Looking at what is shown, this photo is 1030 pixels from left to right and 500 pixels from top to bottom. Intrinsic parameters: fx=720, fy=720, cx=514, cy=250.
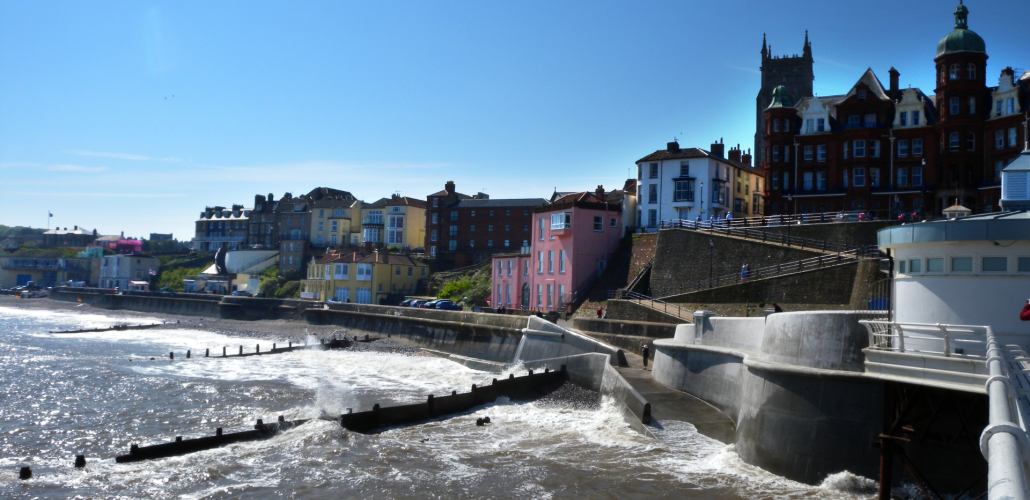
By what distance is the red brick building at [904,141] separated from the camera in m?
40.5

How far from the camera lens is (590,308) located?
42.4m

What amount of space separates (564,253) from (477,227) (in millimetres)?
33262

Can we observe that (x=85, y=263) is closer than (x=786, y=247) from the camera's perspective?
No

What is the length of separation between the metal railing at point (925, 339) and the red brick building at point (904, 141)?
3091 centimetres

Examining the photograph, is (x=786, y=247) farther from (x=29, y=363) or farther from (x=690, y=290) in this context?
(x=29, y=363)

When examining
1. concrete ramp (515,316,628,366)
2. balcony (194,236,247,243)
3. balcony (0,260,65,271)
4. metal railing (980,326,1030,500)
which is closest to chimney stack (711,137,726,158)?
concrete ramp (515,316,628,366)

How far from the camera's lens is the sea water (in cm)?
1539

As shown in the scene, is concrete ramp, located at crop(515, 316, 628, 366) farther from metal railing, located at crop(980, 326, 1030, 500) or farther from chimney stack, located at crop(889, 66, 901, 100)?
chimney stack, located at crop(889, 66, 901, 100)

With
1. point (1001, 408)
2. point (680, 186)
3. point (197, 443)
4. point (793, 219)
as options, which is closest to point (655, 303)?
point (793, 219)

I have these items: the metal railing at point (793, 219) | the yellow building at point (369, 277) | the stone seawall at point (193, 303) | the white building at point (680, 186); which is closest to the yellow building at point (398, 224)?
the yellow building at point (369, 277)

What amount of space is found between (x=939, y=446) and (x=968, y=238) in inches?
145

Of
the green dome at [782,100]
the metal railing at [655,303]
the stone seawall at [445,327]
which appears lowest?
the stone seawall at [445,327]

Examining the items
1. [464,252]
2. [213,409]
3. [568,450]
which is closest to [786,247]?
[568,450]

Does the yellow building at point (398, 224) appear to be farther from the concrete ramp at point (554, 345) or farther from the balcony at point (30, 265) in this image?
the balcony at point (30, 265)
